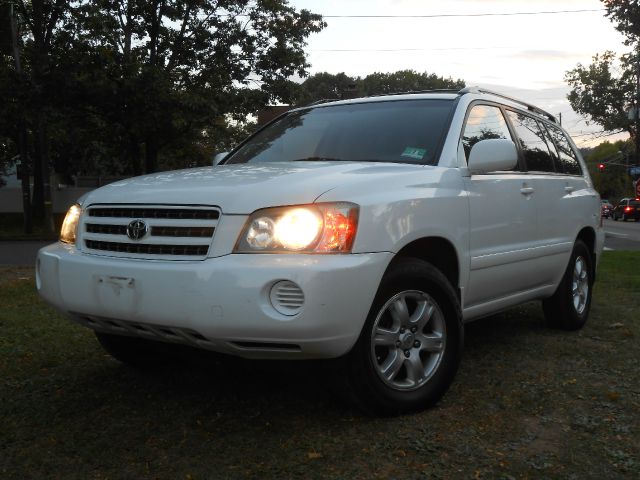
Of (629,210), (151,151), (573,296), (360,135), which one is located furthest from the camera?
(629,210)

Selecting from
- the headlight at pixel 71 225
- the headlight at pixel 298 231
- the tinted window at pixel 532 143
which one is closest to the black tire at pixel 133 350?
the headlight at pixel 71 225

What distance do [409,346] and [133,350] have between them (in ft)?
5.54

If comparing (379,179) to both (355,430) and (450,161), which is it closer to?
(450,161)

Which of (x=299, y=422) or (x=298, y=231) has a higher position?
(x=298, y=231)

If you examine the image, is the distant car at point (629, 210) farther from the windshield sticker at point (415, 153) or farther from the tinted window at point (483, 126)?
the windshield sticker at point (415, 153)

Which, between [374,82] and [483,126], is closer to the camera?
[483,126]

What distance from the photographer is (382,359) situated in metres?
3.41

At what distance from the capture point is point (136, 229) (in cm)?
322

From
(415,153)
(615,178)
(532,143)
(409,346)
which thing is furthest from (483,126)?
(615,178)

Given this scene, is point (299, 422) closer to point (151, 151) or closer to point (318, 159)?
point (318, 159)

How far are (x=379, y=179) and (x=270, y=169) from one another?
63cm

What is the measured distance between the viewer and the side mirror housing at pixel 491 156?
3943mm

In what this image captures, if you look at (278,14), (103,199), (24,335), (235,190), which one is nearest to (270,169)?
(235,190)

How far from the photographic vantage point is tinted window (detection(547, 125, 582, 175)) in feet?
18.6
